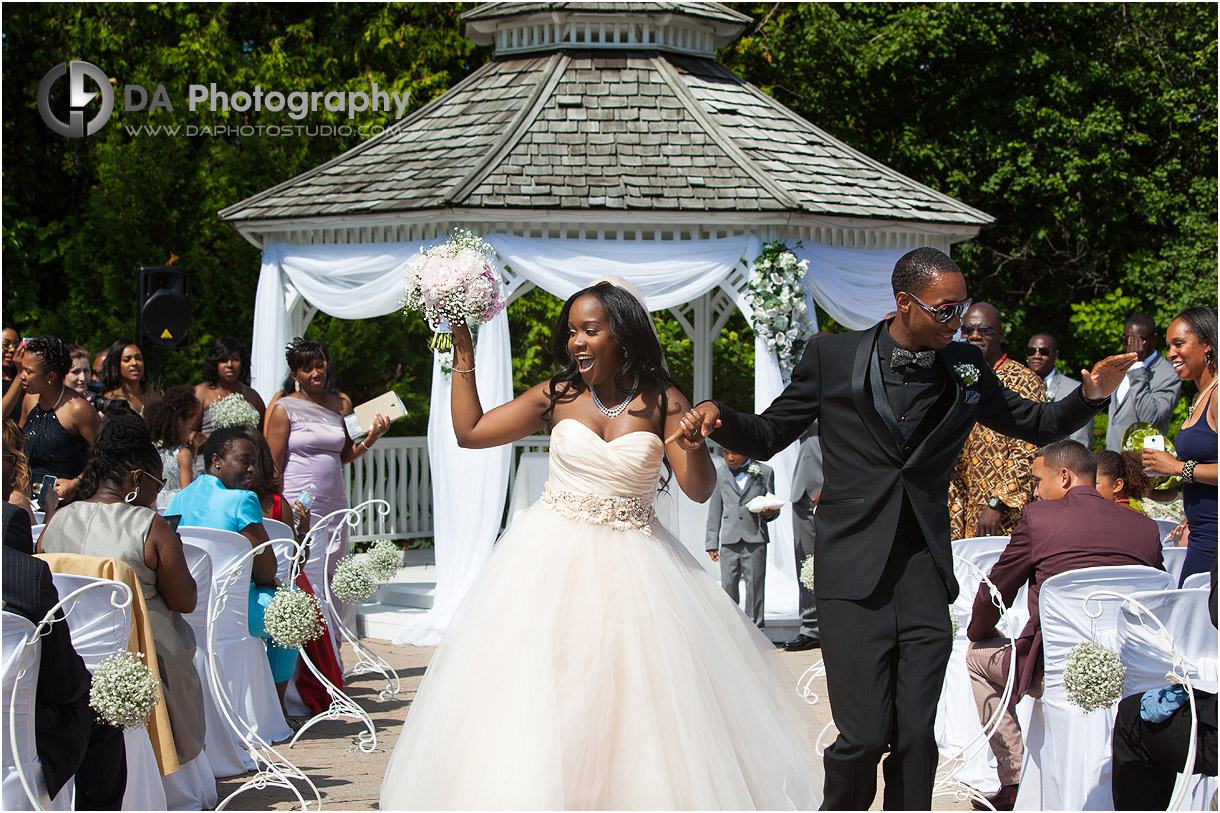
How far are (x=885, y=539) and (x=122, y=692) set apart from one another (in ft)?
8.77

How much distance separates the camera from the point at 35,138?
1991 cm

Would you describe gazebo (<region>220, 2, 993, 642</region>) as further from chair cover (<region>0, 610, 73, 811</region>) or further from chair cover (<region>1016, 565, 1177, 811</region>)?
chair cover (<region>0, 610, 73, 811</region>)

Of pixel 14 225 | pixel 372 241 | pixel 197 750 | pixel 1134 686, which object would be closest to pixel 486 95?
pixel 372 241

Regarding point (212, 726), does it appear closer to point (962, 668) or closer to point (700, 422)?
point (700, 422)

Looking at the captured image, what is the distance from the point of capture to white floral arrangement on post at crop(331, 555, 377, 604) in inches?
287

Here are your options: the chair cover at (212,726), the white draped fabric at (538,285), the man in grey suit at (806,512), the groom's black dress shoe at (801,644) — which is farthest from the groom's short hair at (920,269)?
the white draped fabric at (538,285)

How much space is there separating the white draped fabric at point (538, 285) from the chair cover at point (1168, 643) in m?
5.47

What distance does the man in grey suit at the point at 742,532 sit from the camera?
9375 mm

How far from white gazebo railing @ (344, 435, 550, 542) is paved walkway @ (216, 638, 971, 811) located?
14.4 ft

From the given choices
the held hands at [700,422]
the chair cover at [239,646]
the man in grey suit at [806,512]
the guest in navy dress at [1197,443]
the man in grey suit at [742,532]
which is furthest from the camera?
the man in grey suit at [742,532]

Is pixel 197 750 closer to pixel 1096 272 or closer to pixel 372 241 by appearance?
pixel 372 241

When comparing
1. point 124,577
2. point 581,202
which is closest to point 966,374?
point 124,577

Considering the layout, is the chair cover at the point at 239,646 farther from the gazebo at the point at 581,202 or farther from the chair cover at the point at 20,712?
the gazebo at the point at 581,202

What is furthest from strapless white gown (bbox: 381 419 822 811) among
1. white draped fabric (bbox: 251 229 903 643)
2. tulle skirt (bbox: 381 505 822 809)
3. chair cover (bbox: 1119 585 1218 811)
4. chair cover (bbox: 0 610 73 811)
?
white draped fabric (bbox: 251 229 903 643)
